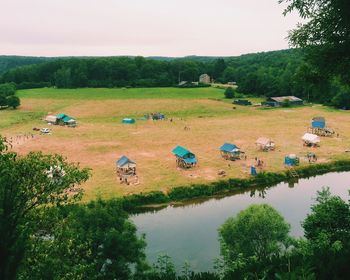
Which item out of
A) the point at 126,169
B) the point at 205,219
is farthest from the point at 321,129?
Answer: the point at 205,219

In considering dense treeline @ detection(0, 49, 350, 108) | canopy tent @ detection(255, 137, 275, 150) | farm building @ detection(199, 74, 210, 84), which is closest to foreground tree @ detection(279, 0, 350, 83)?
canopy tent @ detection(255, 137, 275, 150)

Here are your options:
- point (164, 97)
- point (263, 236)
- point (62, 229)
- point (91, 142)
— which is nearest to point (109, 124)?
point (91, 142)

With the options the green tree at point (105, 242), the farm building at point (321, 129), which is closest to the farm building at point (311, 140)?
the farm building at point (321, 129)

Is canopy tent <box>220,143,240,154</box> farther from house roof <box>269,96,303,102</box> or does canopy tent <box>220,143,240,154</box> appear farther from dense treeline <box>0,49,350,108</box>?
dense treeline <box>0,49,350,108</box>

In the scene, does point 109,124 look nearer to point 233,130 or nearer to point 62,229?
point 233,130

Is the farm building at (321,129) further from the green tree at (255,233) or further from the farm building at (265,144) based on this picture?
the green tree at (255,233)

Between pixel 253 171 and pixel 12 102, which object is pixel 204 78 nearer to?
pixel 12 102
